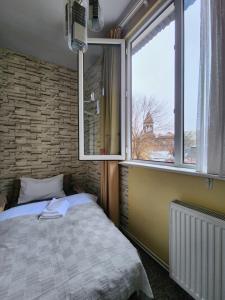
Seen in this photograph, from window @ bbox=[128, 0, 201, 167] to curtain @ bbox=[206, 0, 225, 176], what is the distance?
268 millimetres

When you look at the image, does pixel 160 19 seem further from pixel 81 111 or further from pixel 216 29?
pixel 81 111

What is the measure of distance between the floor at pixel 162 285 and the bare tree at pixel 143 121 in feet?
3.49

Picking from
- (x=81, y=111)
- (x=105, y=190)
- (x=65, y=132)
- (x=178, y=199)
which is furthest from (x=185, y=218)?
(x=65, y=132)

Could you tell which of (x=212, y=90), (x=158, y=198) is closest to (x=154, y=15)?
(x=212, y=90)

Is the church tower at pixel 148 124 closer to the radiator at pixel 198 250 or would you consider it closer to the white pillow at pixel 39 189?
the radiator at pixel 198 250

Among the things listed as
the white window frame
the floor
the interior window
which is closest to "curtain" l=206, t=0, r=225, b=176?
the interior window

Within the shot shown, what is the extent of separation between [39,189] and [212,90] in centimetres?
224

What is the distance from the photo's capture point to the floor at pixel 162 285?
1.32m

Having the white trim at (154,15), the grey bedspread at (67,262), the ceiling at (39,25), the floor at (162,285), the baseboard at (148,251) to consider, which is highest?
the ceiling at (39,25)

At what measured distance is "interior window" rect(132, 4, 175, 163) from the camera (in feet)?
5.32

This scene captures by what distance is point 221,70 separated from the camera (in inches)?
39.6

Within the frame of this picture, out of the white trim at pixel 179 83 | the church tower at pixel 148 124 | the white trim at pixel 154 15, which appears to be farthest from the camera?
the church tower at pixel 148 124

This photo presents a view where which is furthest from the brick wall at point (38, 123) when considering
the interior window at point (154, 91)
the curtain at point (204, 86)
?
the curtain at point (204, 86)

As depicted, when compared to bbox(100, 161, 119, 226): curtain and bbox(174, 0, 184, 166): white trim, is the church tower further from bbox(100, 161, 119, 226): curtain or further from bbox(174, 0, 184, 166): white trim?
bbox(100, 161, 119, 226): curtain
